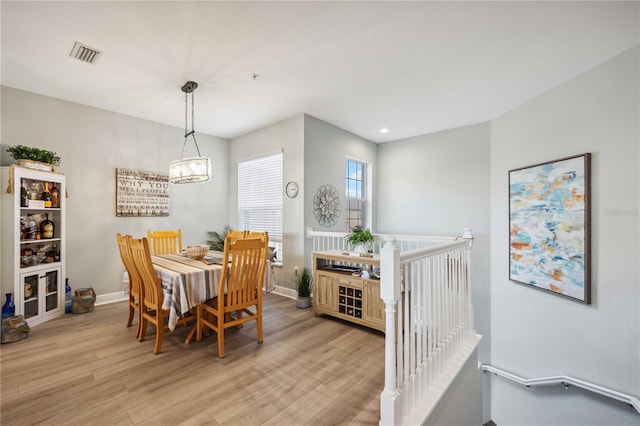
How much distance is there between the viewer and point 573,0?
6.52ft

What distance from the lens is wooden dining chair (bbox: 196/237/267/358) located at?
96.5 inches

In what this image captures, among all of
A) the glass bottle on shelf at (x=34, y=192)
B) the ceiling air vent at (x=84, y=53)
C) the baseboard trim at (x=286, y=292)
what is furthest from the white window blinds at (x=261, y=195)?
the glass bottle on shelf at (x=34, y=192)

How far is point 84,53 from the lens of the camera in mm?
2598

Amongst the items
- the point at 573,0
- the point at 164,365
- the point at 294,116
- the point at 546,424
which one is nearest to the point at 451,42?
the point at 573,0

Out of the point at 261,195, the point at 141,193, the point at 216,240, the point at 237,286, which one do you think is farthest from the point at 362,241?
the point at 141,193

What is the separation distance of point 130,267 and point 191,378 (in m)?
1.37

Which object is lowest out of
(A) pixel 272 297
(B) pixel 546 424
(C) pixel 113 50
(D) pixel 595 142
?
(B) pixel 546 424

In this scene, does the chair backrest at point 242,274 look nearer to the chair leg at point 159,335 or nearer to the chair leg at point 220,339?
the chair leg at point 220,339

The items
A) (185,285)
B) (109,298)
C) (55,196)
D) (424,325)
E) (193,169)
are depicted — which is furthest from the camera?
(109,298)

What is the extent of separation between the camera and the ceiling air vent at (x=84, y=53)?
2.51 m

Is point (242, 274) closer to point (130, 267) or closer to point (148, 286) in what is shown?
point (148, 286)

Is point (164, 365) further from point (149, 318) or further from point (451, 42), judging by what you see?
point (451, 42)

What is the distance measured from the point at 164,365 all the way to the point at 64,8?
2859 mm

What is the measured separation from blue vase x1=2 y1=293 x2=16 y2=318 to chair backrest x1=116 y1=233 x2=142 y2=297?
120cm
